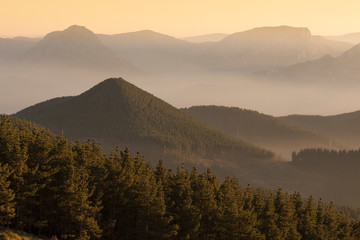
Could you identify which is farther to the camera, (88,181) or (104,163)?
(104,163)

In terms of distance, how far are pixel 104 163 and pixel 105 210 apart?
7.98 m

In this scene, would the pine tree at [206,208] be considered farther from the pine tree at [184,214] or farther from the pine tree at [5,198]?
the pine tree at [5,198]

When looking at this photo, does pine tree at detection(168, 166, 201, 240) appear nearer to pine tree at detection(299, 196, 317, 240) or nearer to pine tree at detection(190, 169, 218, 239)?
pine tree at detection(190, 169, 218, 239)

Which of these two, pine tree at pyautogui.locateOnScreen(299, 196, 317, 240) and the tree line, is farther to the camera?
pine tree at pyautogui.locateOnScreen(299, 196, 317, 240)

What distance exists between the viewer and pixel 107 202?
8694cm

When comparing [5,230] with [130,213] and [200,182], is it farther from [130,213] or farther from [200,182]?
[200,182]

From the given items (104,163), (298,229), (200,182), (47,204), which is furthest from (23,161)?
(298,229)

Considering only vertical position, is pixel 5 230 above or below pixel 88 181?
below

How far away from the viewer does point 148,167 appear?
103812 millimetres

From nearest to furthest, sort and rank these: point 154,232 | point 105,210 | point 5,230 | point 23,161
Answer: point 5,230 < point 23,161 < point 154,232 < point 105,210

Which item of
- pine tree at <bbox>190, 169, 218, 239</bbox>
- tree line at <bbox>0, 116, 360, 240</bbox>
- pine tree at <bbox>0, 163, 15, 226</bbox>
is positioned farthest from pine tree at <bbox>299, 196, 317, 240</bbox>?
pine tree at <bbox>0, 163, 15, 226</bbox>

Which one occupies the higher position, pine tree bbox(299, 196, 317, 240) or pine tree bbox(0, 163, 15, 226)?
pine tree bbox(0, 163, 15, 226)

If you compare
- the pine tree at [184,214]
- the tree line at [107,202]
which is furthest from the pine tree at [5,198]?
the pine tree at [184,214]

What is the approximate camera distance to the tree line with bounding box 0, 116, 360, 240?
7556 cm
